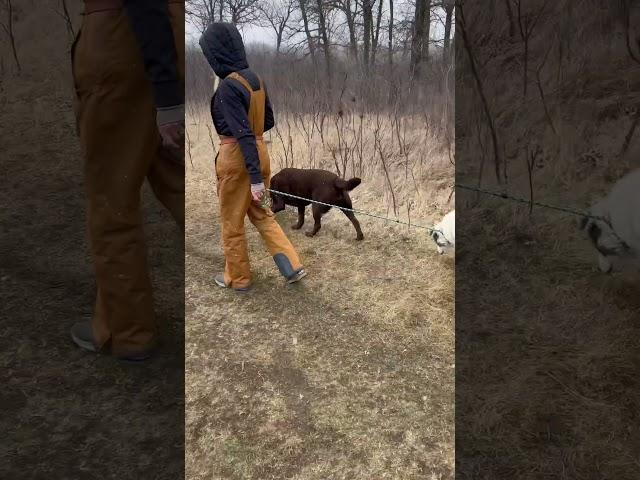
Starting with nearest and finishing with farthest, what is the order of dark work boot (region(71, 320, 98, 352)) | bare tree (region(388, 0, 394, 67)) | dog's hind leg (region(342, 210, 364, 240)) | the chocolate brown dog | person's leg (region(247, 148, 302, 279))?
dark work boot (region(71, 320, 98, 352)), person's leg (region(247, 148, 302, 279)), the chocolate brown dog, dog's hind leg (region(342, 210, 364, 240)), bare tree (region(388, 0, 394, 67))

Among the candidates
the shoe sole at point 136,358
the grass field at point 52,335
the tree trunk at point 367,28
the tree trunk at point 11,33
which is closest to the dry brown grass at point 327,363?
the grass field at point 52,335

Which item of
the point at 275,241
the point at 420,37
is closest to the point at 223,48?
the point at 275,241

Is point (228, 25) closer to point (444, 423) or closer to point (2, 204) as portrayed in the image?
point (2, 204)

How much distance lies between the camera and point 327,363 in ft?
6.37

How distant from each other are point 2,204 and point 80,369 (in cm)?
39

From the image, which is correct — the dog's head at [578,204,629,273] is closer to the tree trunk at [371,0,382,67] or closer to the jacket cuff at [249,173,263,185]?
the jacket cuff at [249,173,263,185]

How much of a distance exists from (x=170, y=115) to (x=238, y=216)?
1361 millimetres

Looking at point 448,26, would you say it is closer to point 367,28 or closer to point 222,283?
point 367,28

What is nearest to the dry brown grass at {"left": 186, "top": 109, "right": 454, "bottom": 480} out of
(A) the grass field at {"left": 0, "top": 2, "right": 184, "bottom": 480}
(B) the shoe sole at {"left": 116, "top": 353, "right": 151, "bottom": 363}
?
(A) the grass field at {"left": 0, "top": 2, "right": 184, "bottom": 480}

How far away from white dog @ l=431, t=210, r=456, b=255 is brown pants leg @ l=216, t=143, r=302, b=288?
0.79 meters

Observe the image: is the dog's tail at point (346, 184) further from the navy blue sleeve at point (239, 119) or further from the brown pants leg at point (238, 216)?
the navy blue sleeve at point (239, 119)

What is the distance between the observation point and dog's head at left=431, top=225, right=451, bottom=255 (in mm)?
2729

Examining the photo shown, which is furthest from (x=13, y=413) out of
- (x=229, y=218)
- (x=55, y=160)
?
(x=229, y=218)

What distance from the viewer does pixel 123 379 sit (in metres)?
1.14
